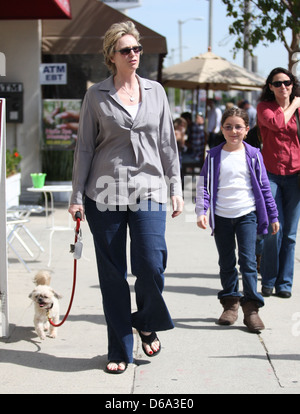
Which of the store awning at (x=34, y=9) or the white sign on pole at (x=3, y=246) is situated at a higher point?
the store awning at (x=34, y=9)

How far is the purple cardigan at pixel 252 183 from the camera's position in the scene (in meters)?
5.30

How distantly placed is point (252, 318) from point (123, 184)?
167cm

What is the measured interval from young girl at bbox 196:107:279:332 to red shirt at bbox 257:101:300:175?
74 cm

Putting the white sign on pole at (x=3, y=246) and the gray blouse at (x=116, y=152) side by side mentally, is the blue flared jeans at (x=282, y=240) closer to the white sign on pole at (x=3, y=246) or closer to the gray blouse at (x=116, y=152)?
the gray blouse at (x=116, y=152)

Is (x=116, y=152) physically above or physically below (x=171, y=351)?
above

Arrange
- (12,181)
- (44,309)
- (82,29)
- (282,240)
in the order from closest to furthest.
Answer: (44,309), (282,240), (12,181), (82,29)

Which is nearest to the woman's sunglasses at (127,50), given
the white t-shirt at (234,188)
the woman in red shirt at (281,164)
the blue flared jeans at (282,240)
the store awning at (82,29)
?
the white t-shirt at (234,188)

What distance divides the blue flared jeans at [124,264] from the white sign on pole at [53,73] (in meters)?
8.38

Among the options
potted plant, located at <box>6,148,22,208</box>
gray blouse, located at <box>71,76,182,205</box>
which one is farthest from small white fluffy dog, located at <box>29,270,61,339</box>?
potted plant, located at <box>6,148,22,208</box>

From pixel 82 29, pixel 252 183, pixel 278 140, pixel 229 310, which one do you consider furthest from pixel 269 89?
pixel 82 29

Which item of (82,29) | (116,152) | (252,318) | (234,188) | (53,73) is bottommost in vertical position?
(252,318)

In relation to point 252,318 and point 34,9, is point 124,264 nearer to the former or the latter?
point 252,318

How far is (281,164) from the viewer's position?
242 inches

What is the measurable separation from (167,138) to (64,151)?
8353mm
